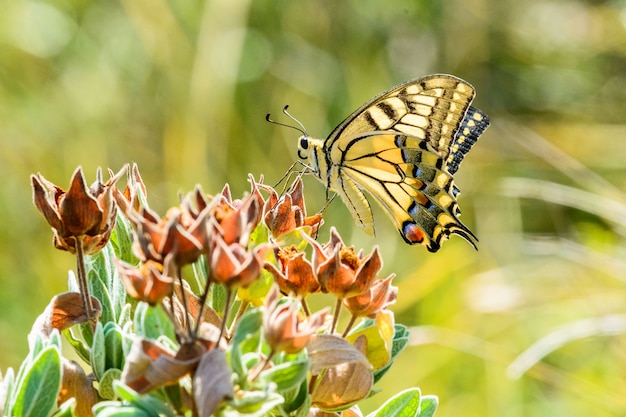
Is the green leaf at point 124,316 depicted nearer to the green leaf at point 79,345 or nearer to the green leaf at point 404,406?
the green leaf at point 79,345

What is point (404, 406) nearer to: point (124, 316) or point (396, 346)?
point (396, 346)

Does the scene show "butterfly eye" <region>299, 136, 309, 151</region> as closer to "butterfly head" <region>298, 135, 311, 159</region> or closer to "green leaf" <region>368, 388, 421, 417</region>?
"butterfly head" <region>298, 135, 311, 159</region>

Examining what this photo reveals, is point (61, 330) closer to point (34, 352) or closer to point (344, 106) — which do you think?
point (34, 352)

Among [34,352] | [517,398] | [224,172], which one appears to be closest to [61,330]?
[34,352]

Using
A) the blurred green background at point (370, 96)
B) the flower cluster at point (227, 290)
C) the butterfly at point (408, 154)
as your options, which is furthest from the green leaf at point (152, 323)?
the blurred green background at point (370, 96)

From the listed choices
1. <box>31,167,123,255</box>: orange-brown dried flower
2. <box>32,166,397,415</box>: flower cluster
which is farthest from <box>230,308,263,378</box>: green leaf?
<box>31,167,123,255</box>: orange-brown dried flower

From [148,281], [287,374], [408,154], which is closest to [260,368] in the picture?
[287,374]

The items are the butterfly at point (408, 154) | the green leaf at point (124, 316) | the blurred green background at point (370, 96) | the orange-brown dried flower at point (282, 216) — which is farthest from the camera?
the blurred green background at point (370, 96)
